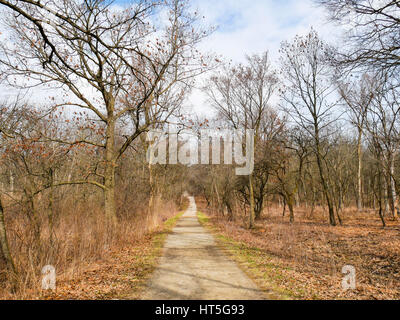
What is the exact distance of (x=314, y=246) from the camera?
448 inches

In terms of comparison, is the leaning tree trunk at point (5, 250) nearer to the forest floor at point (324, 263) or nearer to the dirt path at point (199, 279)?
the dirt path at point (199, 279)

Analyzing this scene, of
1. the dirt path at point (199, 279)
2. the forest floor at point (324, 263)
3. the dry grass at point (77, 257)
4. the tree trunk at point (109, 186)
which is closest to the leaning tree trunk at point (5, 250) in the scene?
the dry grass at point (77, 257)

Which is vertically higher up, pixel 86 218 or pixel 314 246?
pixel 86 218

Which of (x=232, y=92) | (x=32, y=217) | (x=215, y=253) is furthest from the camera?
(x=232, y=92)

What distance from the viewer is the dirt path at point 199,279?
15.8 ft

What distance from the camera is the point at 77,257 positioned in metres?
7.02

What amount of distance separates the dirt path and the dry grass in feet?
2.05

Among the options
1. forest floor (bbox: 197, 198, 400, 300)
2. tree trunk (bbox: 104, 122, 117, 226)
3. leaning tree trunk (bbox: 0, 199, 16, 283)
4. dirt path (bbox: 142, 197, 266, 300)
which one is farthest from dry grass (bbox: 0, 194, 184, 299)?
forest floor (bbox: 197, 198, 400, 300)

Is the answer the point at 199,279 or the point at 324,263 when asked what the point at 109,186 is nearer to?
the point at 199,279

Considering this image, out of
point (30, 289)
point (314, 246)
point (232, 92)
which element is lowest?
point (314, 246)

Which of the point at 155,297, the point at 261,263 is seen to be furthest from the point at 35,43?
the point at 261,263

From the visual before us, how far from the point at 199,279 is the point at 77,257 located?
3.43 metres
